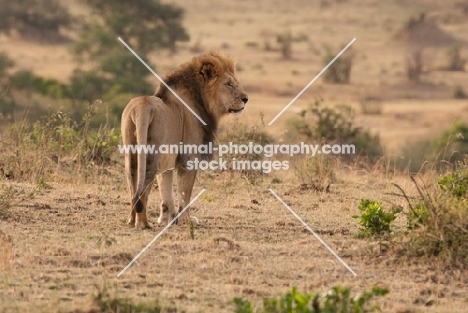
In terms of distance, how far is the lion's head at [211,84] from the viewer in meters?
8.16

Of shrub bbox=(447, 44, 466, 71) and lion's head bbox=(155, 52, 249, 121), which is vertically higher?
shrub bbox=(447, 44, 466, 71)

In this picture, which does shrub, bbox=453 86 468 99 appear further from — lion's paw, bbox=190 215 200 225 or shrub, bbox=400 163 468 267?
shrub, bbox=400 163 468 267

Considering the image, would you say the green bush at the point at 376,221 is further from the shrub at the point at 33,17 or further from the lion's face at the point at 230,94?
the shrub at the point at 33,17

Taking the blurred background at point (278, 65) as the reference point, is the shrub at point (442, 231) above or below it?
below

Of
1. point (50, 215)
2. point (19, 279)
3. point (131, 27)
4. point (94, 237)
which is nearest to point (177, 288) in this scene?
point (19, 279)

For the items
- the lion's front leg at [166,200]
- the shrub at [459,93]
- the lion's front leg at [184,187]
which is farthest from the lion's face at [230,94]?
the shrub at [459,93]

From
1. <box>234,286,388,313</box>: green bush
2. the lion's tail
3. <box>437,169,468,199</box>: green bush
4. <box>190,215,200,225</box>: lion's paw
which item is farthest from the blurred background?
<box>234,286,388,313</box>: green bush

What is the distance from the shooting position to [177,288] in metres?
5.89

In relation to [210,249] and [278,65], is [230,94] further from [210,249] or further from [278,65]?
[278,65]

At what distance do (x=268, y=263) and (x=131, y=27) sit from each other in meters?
22.9

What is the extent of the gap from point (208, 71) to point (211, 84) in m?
0.11

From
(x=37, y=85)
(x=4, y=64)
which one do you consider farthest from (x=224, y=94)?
(x=4, y=64)

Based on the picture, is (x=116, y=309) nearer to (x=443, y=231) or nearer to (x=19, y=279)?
(x=19, y=279)

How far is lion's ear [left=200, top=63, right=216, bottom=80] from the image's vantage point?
818cm
